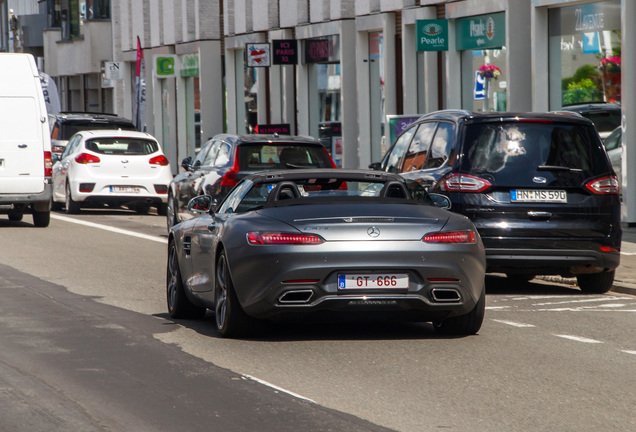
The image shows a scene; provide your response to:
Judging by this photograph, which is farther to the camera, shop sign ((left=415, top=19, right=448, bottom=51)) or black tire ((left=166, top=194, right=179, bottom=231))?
shop sign ((left=415, top=19, right=448, bottom=51))


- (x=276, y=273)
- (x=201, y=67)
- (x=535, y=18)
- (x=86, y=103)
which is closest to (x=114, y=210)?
(x=535, y=18)

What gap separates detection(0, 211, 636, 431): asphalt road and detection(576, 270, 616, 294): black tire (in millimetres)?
268

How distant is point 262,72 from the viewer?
37.3 meters

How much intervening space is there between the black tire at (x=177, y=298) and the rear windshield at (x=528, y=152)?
9.99 ft

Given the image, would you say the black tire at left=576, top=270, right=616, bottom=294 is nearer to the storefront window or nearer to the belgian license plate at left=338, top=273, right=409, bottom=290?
the belgian license plate at left=338, top=273, right=409, bottom=290

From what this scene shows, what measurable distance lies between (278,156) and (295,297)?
27.6ft

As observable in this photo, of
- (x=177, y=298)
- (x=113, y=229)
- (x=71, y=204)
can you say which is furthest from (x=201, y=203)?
(x=71, y=204)

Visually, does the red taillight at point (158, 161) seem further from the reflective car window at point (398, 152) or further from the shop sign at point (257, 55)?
the reflective car window at point (398, 152)

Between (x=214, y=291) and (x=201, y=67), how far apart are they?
3212cm

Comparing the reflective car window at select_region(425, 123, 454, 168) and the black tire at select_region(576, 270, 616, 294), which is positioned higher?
the reflective car window at select_region(425, 123, 454, 168)

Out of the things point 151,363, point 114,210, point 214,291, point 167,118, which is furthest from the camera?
point 167,118

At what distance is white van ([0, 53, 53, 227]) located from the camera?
2136 cm

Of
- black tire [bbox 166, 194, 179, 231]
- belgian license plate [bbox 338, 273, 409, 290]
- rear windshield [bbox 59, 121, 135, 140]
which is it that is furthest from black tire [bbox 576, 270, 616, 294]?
rear windshield [bbox 59, 121, 135, 140]

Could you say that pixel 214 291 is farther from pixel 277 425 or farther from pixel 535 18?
pixel 535 18
